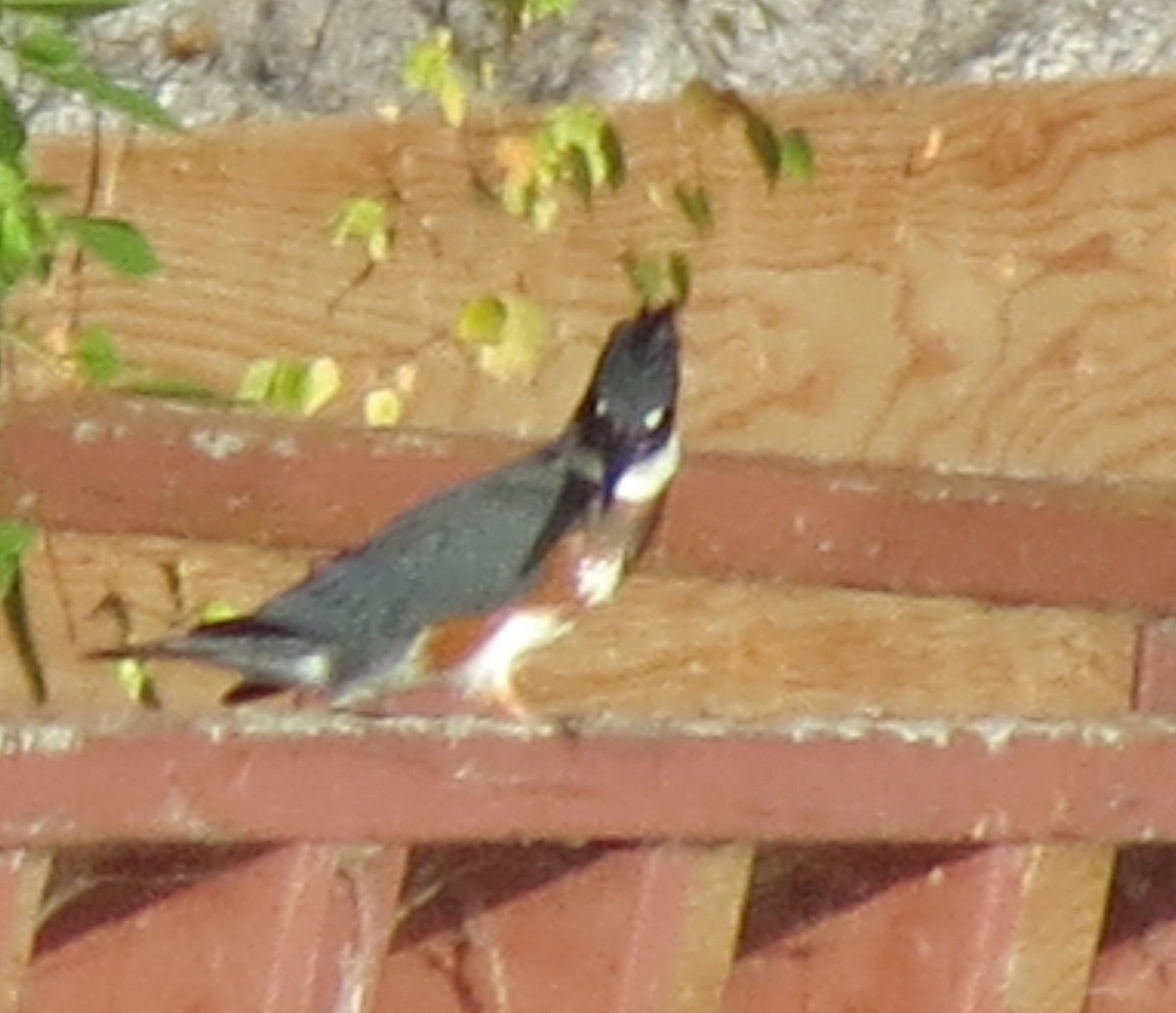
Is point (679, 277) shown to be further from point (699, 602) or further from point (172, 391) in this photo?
point (172, 391)

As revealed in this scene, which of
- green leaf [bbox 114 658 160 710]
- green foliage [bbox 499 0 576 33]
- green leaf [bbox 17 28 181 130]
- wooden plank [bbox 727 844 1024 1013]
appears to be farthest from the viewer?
green foliage [bbox 499 0 576 33]

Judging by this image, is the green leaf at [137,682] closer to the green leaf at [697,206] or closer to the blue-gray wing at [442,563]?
the blue-gray wing at [442,563]

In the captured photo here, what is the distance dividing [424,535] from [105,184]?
0.59 m

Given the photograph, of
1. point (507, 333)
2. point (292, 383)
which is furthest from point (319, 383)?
point (507, 333)

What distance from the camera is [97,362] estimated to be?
8.21ft

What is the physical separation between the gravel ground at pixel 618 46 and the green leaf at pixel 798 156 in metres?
0.07

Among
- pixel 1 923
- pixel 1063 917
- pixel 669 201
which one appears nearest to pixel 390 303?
pixel 669 201

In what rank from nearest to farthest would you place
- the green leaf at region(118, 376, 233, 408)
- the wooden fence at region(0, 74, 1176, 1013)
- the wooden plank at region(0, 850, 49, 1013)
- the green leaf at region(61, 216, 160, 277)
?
the wooden plank at region(0, 850, 49, 1013) < the wooden fence at region(0, 74, 1176, 1013) < the green leaf at region(61, 216, 160, 277) < the green leaf at region(118, 376, 233, 408)

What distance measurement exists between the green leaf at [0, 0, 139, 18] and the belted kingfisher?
0.30 meters

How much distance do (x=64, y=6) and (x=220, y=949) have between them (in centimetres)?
92

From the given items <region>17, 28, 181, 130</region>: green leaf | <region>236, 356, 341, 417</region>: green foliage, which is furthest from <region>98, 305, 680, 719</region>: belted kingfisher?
<region>236, 356, 341, 417</region>: green foliage

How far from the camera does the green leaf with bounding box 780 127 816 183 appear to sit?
2.75 metres

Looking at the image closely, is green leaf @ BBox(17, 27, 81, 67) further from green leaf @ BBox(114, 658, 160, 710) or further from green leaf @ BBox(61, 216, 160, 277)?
green leaf @ BBox(114, 658, 160, 710)

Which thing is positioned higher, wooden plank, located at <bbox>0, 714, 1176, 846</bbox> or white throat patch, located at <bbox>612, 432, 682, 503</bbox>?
wooden plank, located at <bbox>0, 714, 1176, 846</bbox>
